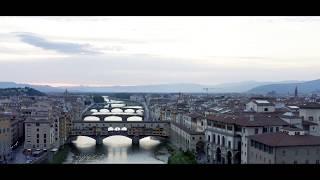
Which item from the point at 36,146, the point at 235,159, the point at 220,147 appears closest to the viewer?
the point at 235,159

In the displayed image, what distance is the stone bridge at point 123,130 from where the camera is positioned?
45.1 feet

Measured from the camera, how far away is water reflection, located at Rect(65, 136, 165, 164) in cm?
950

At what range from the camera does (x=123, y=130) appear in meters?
14.5

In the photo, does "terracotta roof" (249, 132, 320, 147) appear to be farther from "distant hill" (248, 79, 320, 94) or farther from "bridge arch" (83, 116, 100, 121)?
"distant hill" (248, 79, 320, 94)

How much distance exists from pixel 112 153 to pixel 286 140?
5511 mm

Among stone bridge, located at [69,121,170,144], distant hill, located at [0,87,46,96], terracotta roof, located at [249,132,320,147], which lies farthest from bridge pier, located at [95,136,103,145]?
distant hill, located at [0,87,46,96]

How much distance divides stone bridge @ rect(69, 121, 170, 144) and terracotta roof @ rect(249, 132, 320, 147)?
7267 mm

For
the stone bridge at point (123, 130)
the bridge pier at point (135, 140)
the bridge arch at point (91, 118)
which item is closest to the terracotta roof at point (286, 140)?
the bridge pier at point (135, 140)

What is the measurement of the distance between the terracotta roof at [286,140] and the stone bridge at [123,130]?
7267 millimetres

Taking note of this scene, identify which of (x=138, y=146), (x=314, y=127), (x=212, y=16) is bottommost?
(x=138, y=146)

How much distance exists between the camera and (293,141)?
6.28 meters
